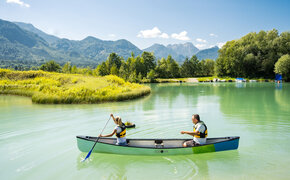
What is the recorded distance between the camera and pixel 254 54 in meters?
85.0

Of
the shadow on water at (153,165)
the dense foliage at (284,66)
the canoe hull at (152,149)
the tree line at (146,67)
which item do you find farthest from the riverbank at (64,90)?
the dense foliage at (284,66)

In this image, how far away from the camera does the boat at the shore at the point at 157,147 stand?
9344 mm

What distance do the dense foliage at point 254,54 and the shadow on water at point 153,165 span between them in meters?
82.5

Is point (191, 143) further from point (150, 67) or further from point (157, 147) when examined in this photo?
point (150, 67)

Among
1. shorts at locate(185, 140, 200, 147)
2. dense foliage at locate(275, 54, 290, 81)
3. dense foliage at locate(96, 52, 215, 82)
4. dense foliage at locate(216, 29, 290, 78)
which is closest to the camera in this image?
shorts at locate(185, 140, 200, 147)

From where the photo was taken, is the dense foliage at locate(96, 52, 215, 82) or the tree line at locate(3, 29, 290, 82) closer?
the tree line at locate(3, 29, 290, 82)

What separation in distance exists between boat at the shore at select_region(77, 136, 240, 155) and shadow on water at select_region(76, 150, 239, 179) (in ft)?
1.04

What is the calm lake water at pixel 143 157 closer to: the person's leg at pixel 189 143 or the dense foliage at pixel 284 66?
the person's leg at pixel 189 143

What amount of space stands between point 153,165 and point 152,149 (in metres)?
0.68

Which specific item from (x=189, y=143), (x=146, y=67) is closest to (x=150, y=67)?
(x=146, y=67)

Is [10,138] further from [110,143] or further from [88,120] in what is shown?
[110,143]

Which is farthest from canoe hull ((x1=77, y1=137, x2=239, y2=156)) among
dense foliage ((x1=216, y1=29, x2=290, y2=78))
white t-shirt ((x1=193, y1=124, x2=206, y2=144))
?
dense foliage ((x1=216, y1=29, x2=290, y2=78))

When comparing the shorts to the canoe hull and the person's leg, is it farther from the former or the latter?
the canoe hull

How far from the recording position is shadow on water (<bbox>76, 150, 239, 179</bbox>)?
8.25 metres
